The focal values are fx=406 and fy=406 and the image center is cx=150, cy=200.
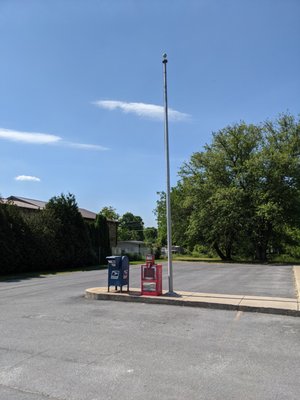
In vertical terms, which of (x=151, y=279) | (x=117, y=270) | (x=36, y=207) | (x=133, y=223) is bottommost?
(x=151, y=279)

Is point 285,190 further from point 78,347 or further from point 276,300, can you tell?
point 78,347

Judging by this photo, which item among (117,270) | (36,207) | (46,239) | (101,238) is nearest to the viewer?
(117,270)

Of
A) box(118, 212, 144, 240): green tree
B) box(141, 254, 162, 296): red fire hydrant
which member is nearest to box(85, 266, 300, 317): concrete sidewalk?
box(141, 254, 162, 296): red fire hydrant

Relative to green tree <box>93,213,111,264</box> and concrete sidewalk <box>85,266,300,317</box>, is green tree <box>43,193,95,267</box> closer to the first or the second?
green tree <box>93,213,111,264</box>

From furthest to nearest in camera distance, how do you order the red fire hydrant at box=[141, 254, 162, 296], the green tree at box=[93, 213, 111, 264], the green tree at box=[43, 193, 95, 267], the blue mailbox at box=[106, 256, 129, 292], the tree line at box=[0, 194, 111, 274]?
the green tree at box=[93, 213, 111, 264], the green tree at box=[43, 193, 95, 267], the tree line at box=[0, 194, 111, 274], the blue mailbox at box=[106, 256, 129, 292], the red fire hydrant at box=[141, 254, 162, 296]

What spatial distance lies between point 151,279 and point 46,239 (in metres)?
20.8

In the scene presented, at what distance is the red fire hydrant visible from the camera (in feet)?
39.1

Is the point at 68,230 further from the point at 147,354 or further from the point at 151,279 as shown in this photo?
the point at 147,354

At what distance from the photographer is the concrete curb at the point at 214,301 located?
9.95 metres

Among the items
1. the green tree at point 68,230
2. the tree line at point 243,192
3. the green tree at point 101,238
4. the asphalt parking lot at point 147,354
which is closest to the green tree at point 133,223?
the tree line at point 243,192

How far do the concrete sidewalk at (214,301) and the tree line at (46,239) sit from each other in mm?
16749

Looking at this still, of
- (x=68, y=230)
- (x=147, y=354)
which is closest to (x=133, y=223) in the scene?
(x=68, y=230)

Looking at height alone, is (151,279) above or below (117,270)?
below

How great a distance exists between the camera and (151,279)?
39.5ft
